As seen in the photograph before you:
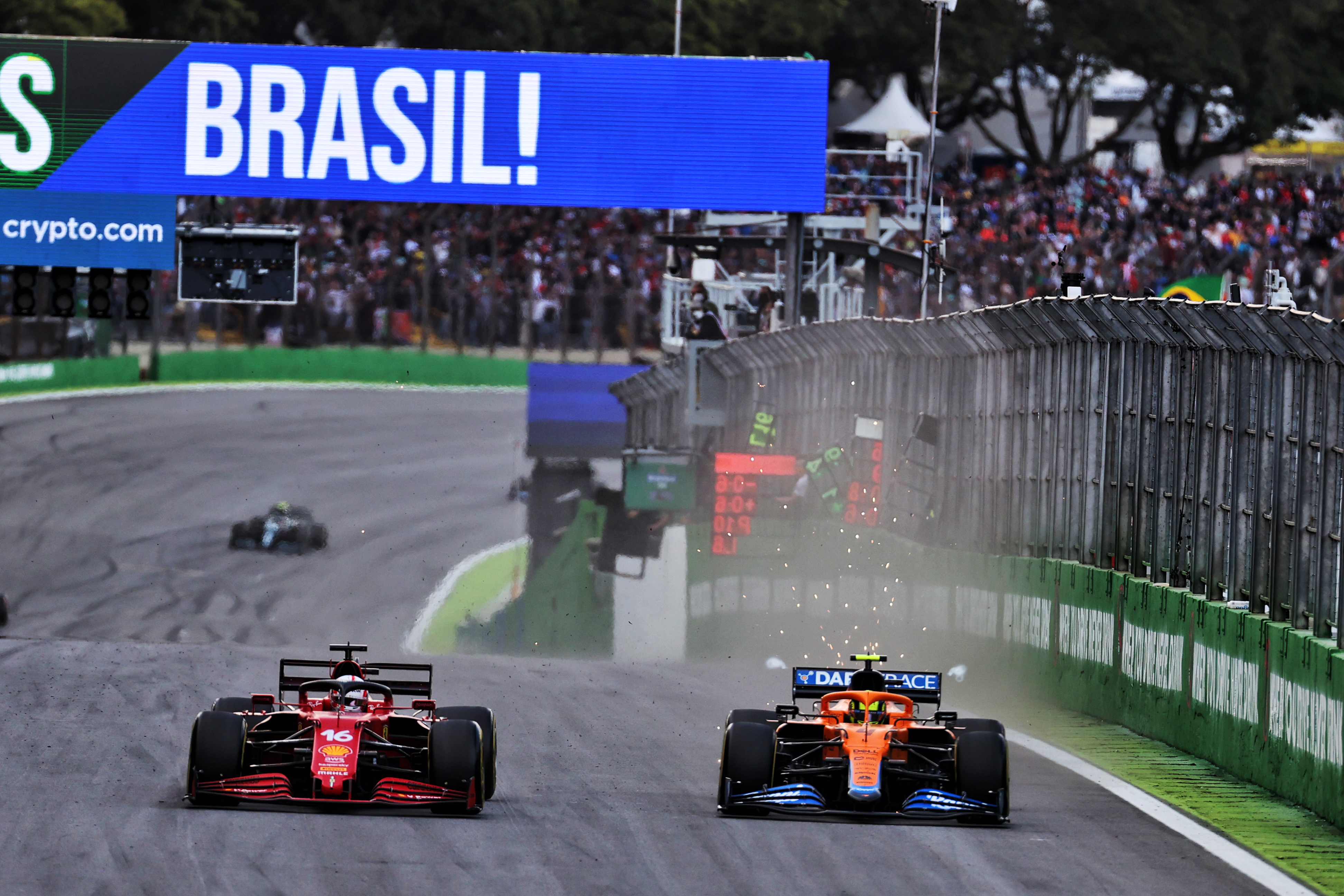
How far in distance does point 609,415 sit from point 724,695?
49.4 feet

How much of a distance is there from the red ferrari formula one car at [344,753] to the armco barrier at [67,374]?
2694 cm

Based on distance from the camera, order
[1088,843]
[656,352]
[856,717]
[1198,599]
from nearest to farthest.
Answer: [1088,843] < [856,717] < [1198,599] < [656,352]

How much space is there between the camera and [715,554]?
80.6ft

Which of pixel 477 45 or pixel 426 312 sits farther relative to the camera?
pixel 477 45

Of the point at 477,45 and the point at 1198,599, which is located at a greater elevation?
the point at 477,45

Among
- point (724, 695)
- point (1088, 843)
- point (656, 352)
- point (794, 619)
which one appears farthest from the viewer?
point (656, 352)

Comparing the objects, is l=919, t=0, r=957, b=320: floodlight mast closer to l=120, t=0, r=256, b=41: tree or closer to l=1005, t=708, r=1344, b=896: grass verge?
l=1005, t=708, r=1344, b=896: grass verge

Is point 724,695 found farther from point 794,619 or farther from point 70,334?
point 70,334

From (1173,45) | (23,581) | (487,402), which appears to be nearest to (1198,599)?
(23,581)

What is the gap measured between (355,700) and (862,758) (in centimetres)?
284

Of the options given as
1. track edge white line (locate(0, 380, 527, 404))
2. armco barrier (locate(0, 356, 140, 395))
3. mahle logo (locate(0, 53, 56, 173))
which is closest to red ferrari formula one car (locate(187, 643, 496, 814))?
mahle logo (locate(0, 53, 56, 173))

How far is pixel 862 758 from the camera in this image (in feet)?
37.9

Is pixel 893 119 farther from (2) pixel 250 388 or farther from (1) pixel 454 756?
(1) pixel 454 756

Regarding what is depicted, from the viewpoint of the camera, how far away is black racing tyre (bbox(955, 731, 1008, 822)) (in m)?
11.4
